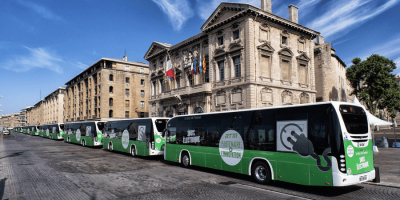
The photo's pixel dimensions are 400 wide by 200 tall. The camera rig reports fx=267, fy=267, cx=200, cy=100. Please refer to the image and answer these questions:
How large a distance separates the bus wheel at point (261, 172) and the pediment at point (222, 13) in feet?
64.8

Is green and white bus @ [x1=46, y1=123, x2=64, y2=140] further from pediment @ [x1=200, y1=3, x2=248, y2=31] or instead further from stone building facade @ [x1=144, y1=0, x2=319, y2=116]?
pediment @ [x1=200, y1=3, x2=248, y2=31]

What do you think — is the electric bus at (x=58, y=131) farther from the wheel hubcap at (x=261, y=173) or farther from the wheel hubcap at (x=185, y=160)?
the wheel hubcap at (x=261, y=173)

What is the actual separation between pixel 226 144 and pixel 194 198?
4.32 metres

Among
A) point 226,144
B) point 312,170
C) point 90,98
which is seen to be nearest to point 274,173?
point 312,170

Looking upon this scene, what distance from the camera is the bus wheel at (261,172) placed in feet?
33.1

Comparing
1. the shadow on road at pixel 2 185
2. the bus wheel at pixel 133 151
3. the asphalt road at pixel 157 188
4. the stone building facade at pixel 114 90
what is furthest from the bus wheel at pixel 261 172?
the stone building facade at pixel 114 90

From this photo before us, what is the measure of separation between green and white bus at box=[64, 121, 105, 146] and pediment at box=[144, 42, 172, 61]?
50.3 feet

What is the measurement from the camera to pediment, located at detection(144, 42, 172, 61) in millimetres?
39075

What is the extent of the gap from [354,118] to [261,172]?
391cm

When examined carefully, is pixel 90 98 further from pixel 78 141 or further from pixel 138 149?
pixel 138 149

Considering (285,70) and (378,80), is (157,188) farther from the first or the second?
(378,80)

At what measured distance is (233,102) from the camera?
27594mm

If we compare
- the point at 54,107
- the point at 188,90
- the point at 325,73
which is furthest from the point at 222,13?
the point at 54,107

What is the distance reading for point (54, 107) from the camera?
10406 centimetres
